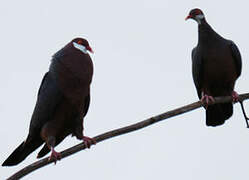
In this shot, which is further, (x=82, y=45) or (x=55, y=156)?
(x=82, y=45)

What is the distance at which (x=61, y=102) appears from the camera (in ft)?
20.2

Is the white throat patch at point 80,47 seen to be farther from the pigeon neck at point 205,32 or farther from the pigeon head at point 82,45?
the pigeon neck at point 205,32

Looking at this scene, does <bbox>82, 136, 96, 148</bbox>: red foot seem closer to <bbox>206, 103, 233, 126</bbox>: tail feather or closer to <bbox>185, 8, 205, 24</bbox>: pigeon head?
<bbox>206, 103, 233, 126</bbox>: tail feather

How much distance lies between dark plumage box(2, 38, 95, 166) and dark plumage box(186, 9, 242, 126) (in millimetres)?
1679

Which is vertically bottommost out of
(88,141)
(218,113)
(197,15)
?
(218,113)

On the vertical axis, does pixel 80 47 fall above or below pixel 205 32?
above

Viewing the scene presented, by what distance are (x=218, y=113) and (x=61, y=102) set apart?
7.28 ft

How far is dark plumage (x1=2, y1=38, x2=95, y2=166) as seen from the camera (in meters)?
6.04

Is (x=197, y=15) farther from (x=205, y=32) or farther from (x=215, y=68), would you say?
(x=215, y=68)

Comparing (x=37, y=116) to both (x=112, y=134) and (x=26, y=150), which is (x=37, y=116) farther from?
(x=112, y=134)

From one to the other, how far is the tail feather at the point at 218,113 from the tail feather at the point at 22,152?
228 centimetres


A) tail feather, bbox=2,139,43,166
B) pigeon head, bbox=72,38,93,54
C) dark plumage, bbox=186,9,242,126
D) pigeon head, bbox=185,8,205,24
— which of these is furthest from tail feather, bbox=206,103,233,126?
tail feather, bbox=2,139,43,166

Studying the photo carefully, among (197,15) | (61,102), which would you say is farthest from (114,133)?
(197,15)

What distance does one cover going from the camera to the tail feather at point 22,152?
20.2 feet
